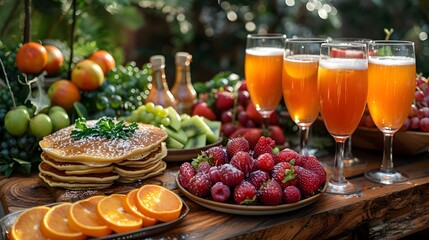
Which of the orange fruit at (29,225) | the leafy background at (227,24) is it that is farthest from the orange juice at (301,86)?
the leafy background at (227,24)

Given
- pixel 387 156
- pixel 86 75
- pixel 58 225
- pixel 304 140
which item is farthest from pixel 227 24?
pixel 58 225

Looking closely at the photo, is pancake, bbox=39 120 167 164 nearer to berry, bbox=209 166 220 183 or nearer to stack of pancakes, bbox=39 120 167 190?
stack of pancakes, bbox=39 120 167 190

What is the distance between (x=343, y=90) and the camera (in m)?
1.36

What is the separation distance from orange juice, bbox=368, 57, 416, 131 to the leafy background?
1.96 m

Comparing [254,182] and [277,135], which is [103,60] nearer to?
[277,135]

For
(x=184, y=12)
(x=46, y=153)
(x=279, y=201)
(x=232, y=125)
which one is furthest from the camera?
(x=184, y=12)

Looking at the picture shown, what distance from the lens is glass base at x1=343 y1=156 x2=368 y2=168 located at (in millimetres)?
1696

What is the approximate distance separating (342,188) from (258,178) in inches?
13.3

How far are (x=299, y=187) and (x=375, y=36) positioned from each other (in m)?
3.71

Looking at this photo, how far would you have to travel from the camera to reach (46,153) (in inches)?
58.4

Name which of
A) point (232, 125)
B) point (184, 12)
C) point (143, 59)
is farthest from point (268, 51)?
point (143, 59)

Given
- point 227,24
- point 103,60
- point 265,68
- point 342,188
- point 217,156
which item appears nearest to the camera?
point 217,156

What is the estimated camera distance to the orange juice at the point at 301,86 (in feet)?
5.02

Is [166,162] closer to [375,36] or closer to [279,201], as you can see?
[279,201]
